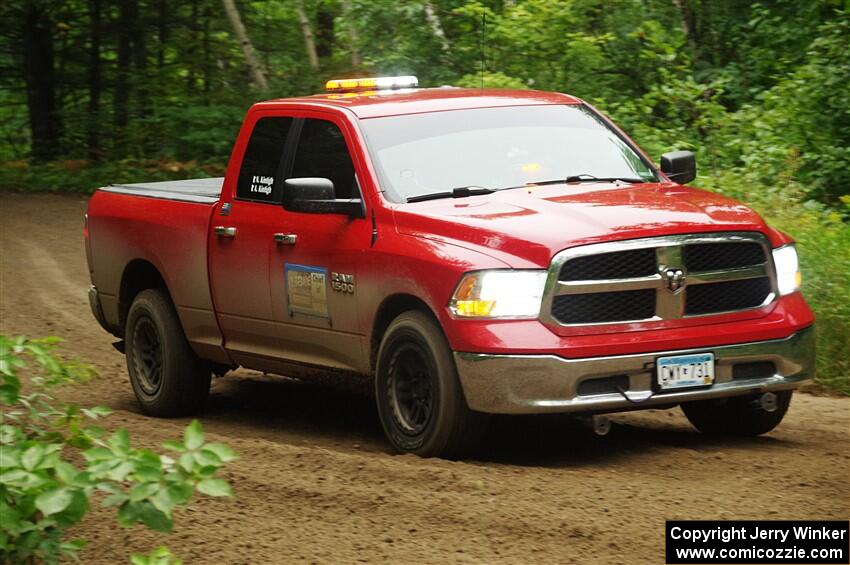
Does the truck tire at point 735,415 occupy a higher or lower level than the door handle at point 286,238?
lower

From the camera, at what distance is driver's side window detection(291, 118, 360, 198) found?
27.0 ft

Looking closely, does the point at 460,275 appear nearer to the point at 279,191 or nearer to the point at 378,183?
the point at 378,183

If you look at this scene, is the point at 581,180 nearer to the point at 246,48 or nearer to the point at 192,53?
the point at 246,48

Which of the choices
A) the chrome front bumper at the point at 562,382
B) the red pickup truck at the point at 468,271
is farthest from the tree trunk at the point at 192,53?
the chrome front bumper at the point at 562,382

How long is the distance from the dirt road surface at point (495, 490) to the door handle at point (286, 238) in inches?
34.6

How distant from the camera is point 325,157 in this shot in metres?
8.51

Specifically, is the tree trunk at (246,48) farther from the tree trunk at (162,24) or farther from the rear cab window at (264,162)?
the rear cab window at (264,162)

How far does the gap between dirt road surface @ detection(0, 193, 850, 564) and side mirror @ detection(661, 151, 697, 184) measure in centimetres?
145

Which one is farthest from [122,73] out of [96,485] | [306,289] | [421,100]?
[96,485]

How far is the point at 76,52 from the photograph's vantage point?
27.7m

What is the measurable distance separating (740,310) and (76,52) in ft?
73.1

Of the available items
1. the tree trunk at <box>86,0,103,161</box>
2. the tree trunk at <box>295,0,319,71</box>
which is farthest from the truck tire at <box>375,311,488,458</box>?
the tree trunk at <box>86,0,103,161</box>

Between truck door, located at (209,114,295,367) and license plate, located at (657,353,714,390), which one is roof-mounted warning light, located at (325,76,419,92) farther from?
license plate, located at (657,353,714,390)

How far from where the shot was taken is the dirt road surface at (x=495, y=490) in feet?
18.4
